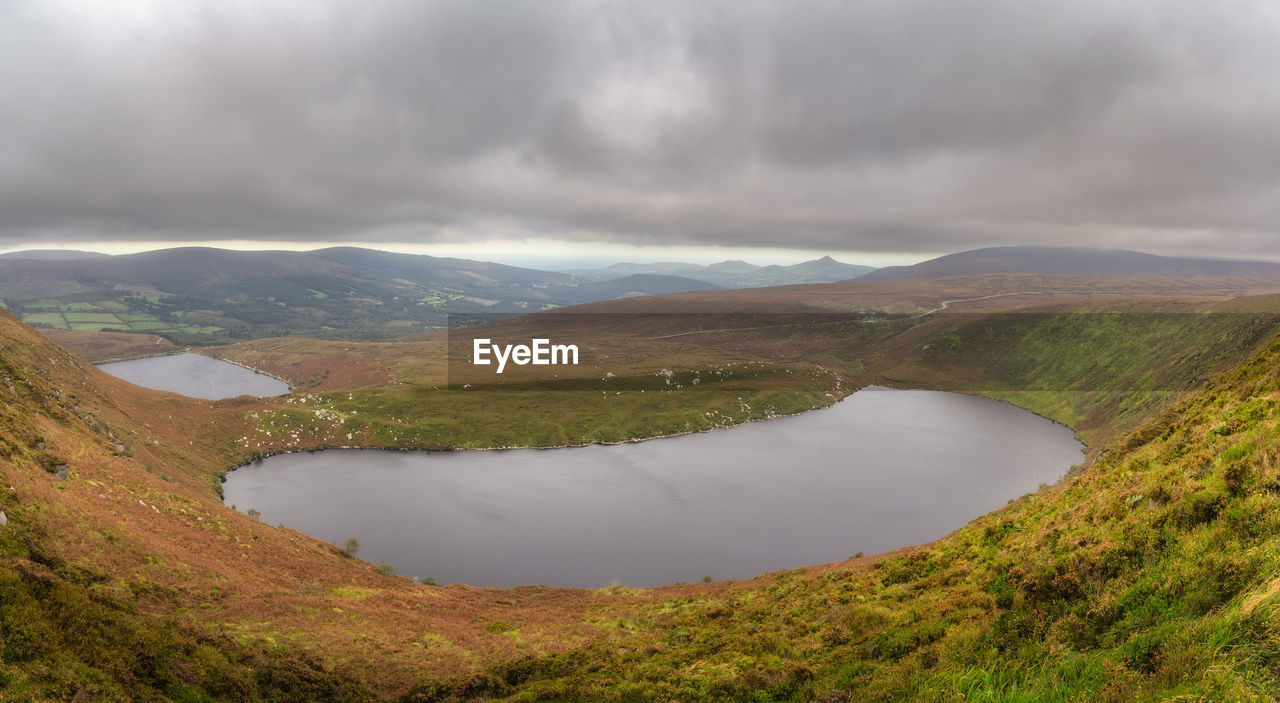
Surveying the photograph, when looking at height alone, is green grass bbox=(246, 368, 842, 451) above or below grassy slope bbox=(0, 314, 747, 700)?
below

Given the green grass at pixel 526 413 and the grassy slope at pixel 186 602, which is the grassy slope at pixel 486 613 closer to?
the grassy slope at pixel 186 602

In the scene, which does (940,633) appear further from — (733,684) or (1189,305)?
(1189,305)

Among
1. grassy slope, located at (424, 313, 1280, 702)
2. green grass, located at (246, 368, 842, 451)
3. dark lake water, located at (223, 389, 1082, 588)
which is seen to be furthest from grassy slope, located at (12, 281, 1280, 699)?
green grass, located at (246, 368, 842, 451)

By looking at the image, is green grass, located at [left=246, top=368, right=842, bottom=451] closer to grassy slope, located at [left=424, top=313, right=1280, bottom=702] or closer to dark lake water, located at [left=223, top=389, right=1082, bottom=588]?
dark lake water, located at [left=223, top=389, right=1082, bottom=588]

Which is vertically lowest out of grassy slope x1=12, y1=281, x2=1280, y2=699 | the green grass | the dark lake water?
the dark lake water

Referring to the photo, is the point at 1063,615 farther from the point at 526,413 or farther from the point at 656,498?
the point at 526,413

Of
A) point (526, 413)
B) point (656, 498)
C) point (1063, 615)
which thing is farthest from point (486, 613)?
point (526, 413)

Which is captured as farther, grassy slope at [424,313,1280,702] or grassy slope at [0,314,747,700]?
grassy slope at [0,314,747,700]

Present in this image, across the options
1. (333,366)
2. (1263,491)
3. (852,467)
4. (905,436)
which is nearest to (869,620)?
(1263,491)
